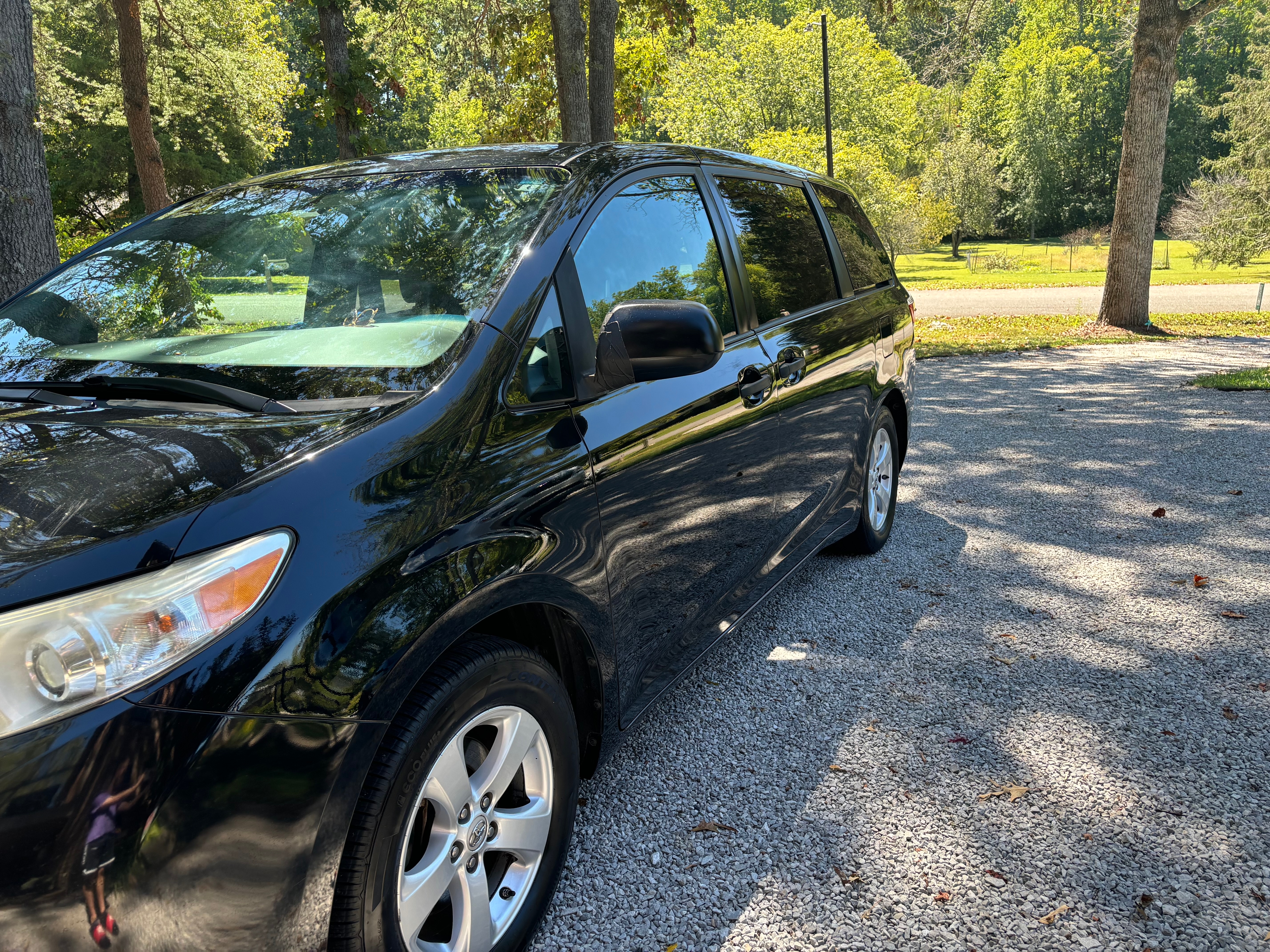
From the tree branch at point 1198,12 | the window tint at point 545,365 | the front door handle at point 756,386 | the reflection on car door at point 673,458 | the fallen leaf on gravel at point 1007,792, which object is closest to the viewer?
the window tint at point 545,365

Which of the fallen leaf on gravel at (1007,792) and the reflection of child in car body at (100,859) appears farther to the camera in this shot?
the fallen leaf on gravel at (1007,792)

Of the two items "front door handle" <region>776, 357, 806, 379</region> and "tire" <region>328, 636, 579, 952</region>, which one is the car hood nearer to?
"tire" <region>328, 636, 579, 952</region>

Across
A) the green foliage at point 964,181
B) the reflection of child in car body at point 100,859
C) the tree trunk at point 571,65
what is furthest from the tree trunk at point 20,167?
the green foliage at point 964,181

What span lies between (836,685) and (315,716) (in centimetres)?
246

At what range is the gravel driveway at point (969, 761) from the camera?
2.36 meters

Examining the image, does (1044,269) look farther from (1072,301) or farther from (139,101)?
(139,101)

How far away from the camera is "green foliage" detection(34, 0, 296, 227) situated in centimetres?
2472

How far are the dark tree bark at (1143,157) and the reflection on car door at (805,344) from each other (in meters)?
11.3

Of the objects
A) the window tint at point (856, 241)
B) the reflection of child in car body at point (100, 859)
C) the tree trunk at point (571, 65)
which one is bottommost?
the reflection of child in car body at point (100, 859)

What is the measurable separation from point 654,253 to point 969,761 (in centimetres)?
190

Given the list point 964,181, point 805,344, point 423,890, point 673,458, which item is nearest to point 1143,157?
point 805,344

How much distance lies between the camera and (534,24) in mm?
15859

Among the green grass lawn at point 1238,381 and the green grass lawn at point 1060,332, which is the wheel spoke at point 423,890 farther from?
the green grass lawn at point 1060,332

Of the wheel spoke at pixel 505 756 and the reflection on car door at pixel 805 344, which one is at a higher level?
the reflection on car door at pixel 805 344
